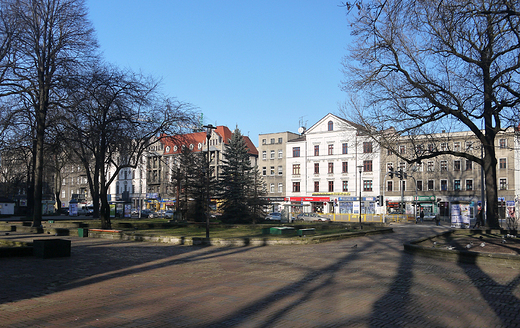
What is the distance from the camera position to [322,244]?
70.6 ft

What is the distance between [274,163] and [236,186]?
101ft

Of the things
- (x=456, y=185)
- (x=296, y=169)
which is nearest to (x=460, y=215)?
(x=456, y=185)

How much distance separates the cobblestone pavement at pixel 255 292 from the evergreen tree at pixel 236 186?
90.4 ft

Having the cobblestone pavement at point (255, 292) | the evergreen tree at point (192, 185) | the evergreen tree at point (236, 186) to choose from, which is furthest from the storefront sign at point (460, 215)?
the cobblestone pavement at point (255, 292)

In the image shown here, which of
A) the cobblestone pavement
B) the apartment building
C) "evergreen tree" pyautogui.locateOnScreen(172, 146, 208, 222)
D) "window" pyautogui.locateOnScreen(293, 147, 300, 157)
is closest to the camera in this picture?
the cobblestone pavement

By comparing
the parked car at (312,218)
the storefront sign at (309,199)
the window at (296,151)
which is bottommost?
the parked car at (312,218)

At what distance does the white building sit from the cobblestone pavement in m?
49.6

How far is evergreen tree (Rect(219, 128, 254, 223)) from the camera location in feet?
143

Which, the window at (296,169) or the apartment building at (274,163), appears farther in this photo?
the apartment building at (274,163)

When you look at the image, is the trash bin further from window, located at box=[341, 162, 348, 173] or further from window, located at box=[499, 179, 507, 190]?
window, located at box=[499, 179, 507, 190]

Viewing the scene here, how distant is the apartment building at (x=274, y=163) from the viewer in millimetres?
74044

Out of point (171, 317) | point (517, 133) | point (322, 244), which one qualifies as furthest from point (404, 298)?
point (517, 133)

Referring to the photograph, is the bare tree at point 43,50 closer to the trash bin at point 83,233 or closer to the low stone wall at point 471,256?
the trash bin at point 83,233

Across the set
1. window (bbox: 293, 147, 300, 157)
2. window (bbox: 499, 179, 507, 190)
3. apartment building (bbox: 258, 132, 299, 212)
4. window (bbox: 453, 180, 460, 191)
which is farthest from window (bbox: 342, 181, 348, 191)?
window (bbox: 499, 179, 507, 190)
